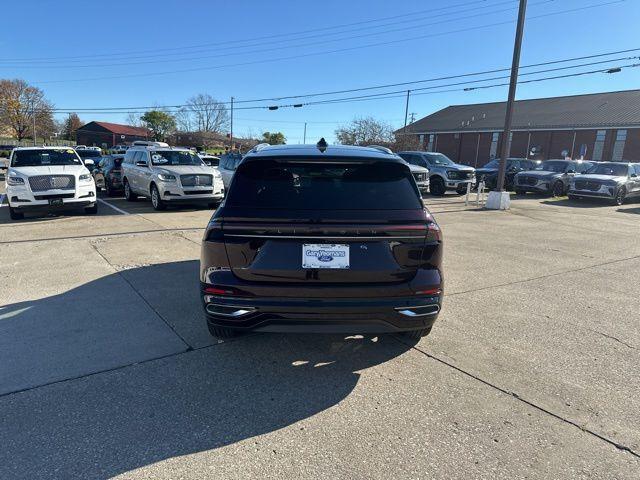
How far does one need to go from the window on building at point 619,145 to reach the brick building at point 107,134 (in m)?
82.7

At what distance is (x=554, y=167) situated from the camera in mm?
22406

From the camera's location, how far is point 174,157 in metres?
14.2

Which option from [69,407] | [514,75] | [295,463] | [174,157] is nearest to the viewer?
[295,463]

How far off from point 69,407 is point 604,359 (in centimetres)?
445

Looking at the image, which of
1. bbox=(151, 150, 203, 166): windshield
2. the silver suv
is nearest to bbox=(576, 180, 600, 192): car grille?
the silver suv

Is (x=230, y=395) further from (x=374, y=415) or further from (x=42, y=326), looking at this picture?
→ (x=42, y=326)

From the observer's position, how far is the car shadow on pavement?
2613 mm

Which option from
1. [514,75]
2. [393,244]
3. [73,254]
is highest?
[514,75]

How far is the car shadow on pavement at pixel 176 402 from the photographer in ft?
8.57

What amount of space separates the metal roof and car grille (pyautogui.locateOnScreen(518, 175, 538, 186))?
32.6 metres

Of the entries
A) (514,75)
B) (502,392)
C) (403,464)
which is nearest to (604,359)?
(502,392)

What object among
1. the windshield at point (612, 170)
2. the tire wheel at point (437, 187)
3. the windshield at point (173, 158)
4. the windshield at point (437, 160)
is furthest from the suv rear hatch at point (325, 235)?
the windshield at point (612, 170)

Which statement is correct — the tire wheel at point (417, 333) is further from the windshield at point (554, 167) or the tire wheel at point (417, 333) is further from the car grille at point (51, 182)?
the windshield at point (554, 167)

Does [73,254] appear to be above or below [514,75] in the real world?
below
